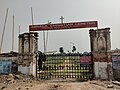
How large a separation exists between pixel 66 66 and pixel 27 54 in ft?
10.7

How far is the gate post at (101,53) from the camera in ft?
41.5

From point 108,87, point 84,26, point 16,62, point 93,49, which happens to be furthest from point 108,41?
point 16,62

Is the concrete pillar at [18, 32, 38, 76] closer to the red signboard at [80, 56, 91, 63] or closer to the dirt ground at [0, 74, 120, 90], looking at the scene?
the dirt ground at [0, 74, 120, 90]

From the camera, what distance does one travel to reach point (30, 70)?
44.4 ft

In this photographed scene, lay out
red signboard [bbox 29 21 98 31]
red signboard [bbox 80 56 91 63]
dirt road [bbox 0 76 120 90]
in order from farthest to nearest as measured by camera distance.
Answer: red signboard [bbox 29 21 98 31] → red signboard [bbox 80 56 91 63] → dirt road [bbox 0 76 120 90]

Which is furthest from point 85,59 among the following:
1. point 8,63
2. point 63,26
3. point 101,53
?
point 8,63

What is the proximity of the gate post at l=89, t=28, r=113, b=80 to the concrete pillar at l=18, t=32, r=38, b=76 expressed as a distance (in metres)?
4.70

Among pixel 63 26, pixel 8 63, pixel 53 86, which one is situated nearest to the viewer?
pixel 53 86

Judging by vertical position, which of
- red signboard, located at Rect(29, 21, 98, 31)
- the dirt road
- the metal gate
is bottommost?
the dirt road

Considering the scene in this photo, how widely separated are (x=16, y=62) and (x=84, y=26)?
20.3ft

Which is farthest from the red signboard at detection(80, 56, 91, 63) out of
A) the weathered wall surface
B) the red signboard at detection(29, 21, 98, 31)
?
the weathered wall surface

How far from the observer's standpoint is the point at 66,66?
13859mm

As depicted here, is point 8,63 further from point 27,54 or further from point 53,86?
point 53,86

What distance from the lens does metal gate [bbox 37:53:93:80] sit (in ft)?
44.0
